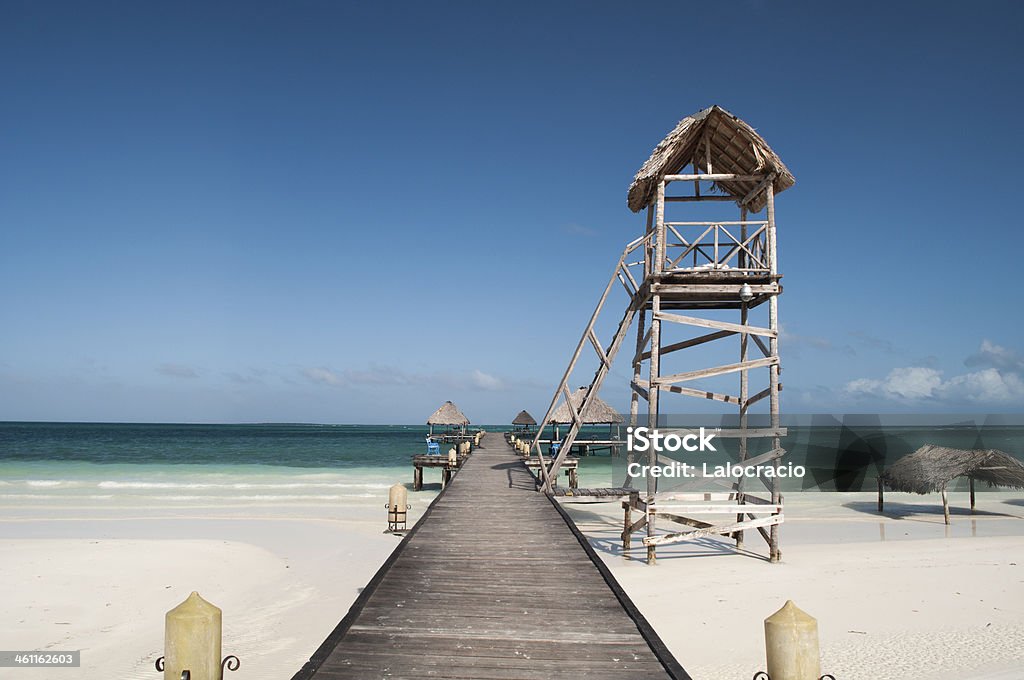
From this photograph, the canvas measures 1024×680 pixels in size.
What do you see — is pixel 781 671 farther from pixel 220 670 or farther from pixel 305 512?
pixel 305 512

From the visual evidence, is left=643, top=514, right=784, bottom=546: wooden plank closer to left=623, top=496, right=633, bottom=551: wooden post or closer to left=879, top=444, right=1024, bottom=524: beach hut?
left=623, top=496, right=633, bottom=551: wooden post

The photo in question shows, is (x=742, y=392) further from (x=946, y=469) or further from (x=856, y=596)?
(x=946, y=469)

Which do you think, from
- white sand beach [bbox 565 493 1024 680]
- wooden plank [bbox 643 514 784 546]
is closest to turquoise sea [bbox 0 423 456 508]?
wooden plank [bbox 643 514 784 546]

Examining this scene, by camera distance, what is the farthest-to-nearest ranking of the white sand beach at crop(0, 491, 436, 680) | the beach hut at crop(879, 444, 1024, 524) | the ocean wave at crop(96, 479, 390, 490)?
the ocean wave at crop(96, 479, 390, 490), the beach hut at crop(879, 444, 1024, 524), the white sand beach at crop(0, 491, 436, 680)

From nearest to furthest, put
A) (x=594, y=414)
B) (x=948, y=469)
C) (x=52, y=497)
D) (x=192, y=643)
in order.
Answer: (x=192, y=643) < (x=948, y=469) < (x=52, y=497) < (x=594, y=414)

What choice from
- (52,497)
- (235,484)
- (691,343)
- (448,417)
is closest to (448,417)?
(448,417)

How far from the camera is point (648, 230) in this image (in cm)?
1327

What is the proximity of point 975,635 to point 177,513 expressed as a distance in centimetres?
2198

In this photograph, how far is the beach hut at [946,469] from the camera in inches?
723

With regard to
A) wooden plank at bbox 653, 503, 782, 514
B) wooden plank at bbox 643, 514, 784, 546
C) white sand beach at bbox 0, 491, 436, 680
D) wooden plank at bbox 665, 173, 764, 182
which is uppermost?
wooden plank at bbox 665, 173, 764, 182

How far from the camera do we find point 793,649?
153 inches

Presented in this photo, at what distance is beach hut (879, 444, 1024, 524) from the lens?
723 inches

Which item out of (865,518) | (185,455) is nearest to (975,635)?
(865,518)

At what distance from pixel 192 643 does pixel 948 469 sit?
817 inches
